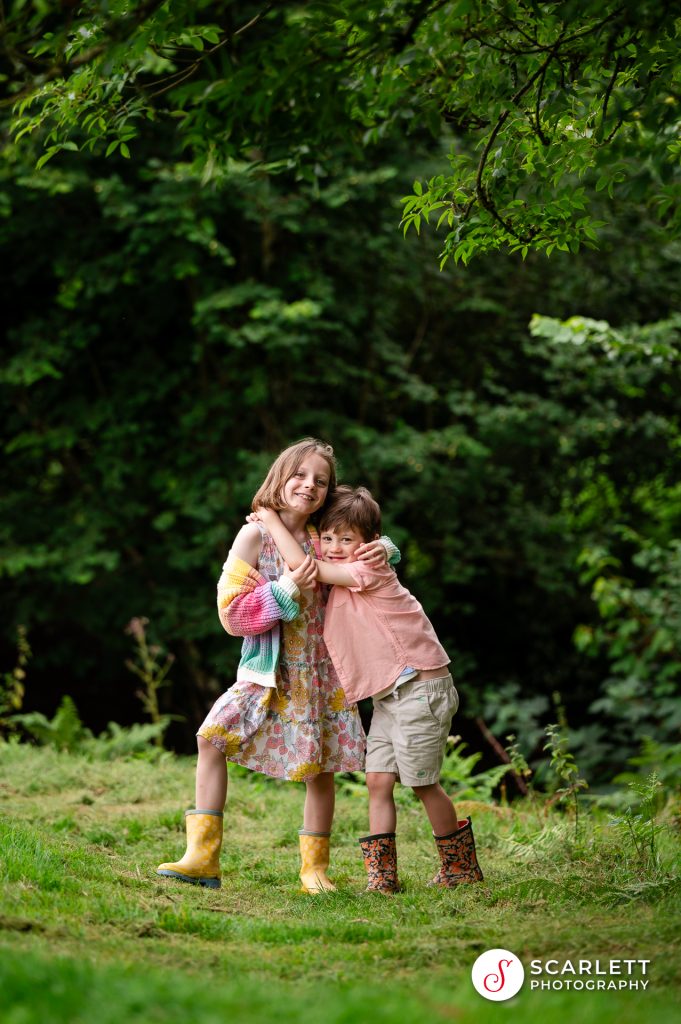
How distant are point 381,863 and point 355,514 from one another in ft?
4.68

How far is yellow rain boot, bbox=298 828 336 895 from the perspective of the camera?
14.6 feet

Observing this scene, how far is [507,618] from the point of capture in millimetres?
12898

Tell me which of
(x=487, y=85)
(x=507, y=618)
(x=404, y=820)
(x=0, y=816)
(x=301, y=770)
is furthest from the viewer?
(x=507, y=618)

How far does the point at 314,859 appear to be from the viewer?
14.8ft

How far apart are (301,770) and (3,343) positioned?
317 inches

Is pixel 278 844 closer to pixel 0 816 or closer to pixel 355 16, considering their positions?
pixel 0 816

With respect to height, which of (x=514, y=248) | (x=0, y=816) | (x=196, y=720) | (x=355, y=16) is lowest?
(x=196, y=720)

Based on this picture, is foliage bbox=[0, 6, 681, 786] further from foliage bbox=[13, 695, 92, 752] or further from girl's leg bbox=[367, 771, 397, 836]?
girl's leg bbox=[367, 771, 397, 836]

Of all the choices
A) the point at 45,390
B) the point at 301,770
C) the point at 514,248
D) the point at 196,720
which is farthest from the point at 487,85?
the point at 196,720

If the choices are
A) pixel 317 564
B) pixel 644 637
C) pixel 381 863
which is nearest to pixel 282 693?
pixel 317 564

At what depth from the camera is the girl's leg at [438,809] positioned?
4.39 m

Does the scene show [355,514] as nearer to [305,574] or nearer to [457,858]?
[305,574]

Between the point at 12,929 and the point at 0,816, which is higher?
the point at 12,929

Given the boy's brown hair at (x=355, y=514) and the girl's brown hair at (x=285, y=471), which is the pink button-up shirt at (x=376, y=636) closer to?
the boy's brown hair at (x=355, y=514)
